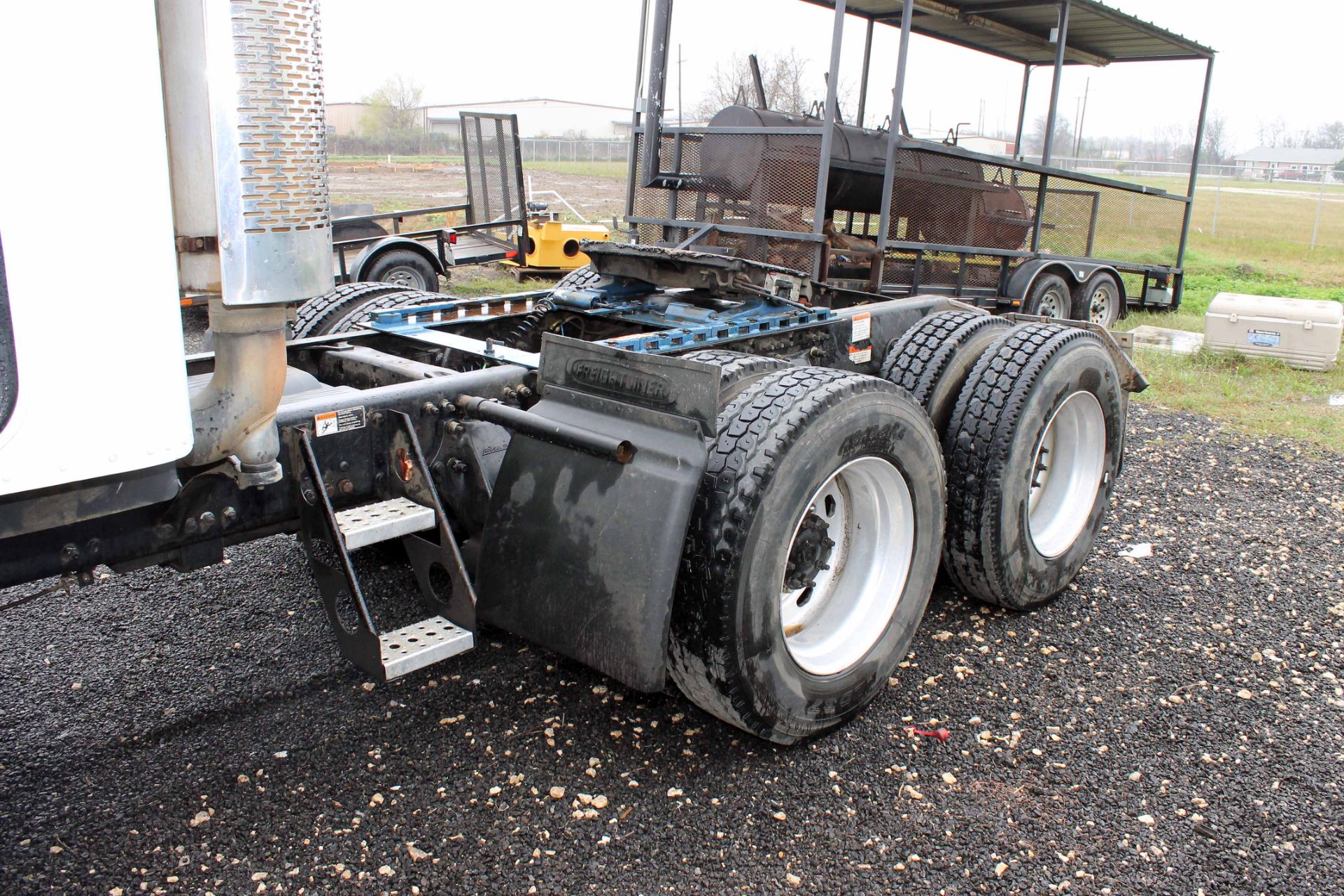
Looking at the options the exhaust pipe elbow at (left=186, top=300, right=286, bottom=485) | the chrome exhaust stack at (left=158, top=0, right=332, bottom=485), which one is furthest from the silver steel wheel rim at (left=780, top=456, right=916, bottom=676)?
the chrome exhaust stack at (left=158, top=0, right=332, bottom=485)

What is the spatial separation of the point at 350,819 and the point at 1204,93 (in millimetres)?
12569

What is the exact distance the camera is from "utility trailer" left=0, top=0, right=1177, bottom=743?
176 cm

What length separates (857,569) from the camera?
3254 millimetres

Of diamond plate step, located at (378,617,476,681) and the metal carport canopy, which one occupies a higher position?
the metal carport canopy

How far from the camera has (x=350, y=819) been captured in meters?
2.63

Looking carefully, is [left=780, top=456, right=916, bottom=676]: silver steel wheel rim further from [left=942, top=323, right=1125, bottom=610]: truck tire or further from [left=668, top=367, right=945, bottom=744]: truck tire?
[left=942, top=323, right=1125, bottom=610]: truck tire

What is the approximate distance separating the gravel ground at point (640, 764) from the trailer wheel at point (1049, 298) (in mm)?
6196

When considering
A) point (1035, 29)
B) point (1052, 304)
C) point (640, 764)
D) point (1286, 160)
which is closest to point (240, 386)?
point (640, 764)

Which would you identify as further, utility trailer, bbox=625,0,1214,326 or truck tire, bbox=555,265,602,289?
utility trailer, bbox=625,0,1214,326

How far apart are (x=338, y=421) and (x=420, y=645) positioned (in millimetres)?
600

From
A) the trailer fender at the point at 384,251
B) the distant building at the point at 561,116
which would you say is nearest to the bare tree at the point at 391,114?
the distant building at the point at 561,116

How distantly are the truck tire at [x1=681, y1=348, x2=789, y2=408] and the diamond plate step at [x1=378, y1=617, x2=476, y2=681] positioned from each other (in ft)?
3.03

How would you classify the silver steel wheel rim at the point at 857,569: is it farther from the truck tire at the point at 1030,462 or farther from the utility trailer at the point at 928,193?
the utility trailer at the point at 928,193

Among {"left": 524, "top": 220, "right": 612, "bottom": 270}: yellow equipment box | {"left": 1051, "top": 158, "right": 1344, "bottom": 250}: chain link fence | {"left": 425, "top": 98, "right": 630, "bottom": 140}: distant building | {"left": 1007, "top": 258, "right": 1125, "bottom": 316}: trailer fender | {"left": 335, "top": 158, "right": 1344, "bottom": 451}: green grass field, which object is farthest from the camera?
{"left": 425, "top": 98, "right": 630, "bottom": 140}: distant building
